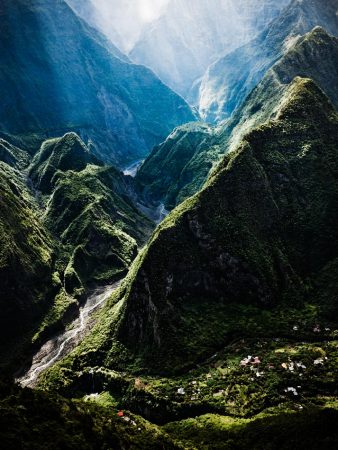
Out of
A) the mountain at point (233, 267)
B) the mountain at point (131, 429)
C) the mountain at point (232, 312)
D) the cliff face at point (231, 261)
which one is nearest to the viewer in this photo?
the mountain at point (131, 429)

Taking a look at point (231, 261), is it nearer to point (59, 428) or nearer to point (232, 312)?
point (232, 312)

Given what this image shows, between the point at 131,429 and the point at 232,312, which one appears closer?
the point at 131,429

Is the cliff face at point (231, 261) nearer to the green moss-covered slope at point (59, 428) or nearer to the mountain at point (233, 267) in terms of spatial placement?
the mountain at point (233, 267)

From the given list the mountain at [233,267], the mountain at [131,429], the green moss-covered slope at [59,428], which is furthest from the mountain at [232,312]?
the green moss-covered slope at [59,428]

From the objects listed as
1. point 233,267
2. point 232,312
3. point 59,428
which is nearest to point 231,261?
point 233,267

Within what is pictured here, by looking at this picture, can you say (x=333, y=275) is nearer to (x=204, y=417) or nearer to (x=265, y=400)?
(x=265, y=400)

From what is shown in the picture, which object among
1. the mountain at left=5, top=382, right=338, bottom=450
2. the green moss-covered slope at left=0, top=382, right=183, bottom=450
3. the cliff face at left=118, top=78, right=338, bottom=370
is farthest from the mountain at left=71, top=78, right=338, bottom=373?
the green moss-covered slope at left=0, top=382, right=183, bottom=450

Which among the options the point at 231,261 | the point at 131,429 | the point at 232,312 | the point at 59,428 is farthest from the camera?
the point at 231,261

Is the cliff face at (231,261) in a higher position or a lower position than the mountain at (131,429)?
higher

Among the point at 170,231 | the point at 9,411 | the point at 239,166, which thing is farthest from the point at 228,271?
the point at 9,411

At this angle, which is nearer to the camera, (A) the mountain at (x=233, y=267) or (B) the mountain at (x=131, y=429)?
(B) the mountain at (x=131, y=429)
